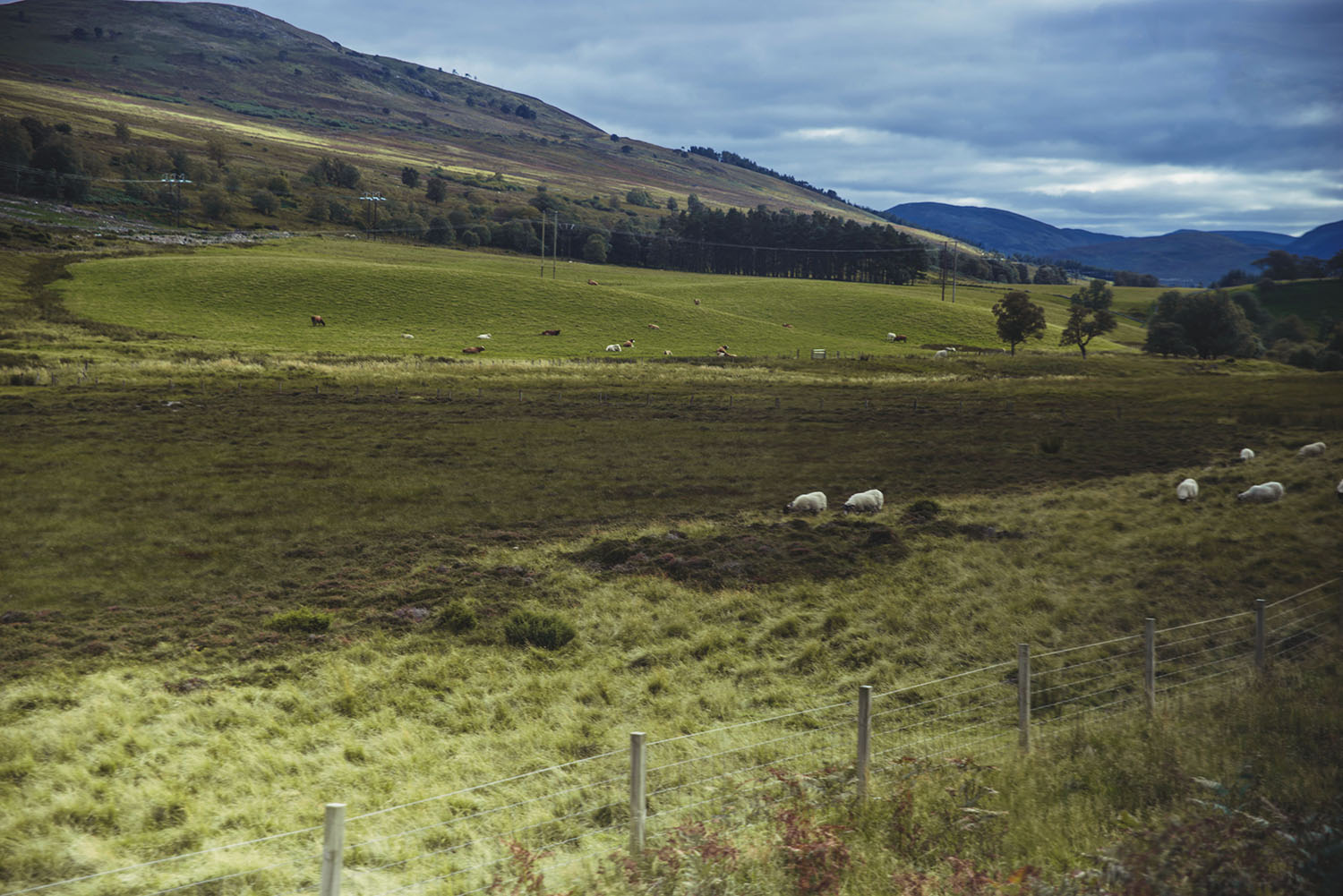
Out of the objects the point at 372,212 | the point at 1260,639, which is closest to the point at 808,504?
the point at 1260,639

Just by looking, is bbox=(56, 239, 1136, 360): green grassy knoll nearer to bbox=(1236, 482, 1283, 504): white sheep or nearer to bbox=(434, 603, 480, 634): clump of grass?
bbox=(434, 603, 480, 634): clump of grass

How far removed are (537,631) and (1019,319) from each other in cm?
9295

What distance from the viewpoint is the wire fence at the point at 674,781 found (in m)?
8.57

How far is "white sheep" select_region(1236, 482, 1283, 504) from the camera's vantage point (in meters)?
27.6

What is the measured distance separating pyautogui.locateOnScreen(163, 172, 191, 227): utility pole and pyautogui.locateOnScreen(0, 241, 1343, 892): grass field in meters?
98.0

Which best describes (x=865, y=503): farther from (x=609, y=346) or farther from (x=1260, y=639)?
(x=609, y=346)

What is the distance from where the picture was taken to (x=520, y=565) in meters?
22.5

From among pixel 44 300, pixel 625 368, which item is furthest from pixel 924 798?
pixel 44 300

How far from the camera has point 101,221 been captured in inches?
5231

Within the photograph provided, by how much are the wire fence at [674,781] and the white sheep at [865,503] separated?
40.7ft

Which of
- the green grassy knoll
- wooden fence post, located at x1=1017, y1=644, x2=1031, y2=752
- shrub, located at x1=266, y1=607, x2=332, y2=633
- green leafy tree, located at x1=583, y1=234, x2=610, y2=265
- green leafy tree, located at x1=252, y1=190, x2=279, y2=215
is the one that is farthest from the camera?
green leafy tree, located at x1=583, y1=234, x2=610, y2=265

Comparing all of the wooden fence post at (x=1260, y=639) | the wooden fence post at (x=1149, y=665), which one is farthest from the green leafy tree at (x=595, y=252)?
A: the wooden fence post at (x=1149, y=665)

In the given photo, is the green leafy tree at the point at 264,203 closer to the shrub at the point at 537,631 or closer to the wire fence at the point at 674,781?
the shrub at the point at 537,631

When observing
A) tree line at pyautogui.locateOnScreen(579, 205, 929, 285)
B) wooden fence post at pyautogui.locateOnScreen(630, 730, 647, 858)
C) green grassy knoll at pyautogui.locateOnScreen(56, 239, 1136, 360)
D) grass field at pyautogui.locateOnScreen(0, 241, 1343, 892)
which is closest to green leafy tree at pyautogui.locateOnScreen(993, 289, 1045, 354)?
green grassy knoll at pyautogui.locateOnScreen(56, 239, 1136, 360)
